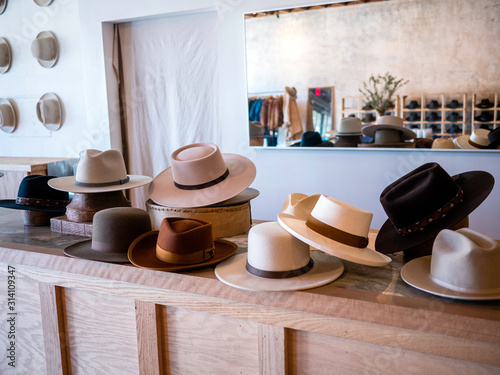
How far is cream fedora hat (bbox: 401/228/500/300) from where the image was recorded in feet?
3.42

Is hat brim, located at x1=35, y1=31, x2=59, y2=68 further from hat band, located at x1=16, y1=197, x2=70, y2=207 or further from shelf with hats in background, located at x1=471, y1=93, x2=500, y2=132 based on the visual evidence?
shelf with hats in background, located at x1=471, y1=93, x2=500, y2=132

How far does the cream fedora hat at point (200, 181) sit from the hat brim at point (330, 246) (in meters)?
0.46

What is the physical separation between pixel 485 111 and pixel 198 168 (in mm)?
2415

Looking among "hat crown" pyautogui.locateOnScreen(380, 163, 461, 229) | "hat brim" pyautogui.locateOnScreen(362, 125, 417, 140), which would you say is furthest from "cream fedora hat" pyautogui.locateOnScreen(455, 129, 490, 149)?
"hat crown" pyautogui.locateOnScreen(380, 163, 461, 229)

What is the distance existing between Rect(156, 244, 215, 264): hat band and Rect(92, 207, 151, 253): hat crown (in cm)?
17

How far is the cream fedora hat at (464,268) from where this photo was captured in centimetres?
104

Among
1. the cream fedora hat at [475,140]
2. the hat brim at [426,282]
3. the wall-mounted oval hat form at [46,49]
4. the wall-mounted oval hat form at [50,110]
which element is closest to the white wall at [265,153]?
the cream fedora hat at [475,140]

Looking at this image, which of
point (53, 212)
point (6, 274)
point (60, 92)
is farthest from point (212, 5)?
point (6, 274)

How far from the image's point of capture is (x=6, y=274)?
1.63 meters

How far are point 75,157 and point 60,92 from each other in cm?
77

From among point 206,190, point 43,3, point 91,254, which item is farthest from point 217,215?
point 43,3

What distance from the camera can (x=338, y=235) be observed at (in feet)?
4.05

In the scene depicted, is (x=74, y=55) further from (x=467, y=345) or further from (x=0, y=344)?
(x=467, y=345)

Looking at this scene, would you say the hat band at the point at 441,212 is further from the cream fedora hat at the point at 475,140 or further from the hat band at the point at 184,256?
the cream fedora hat at the point at 475,140
